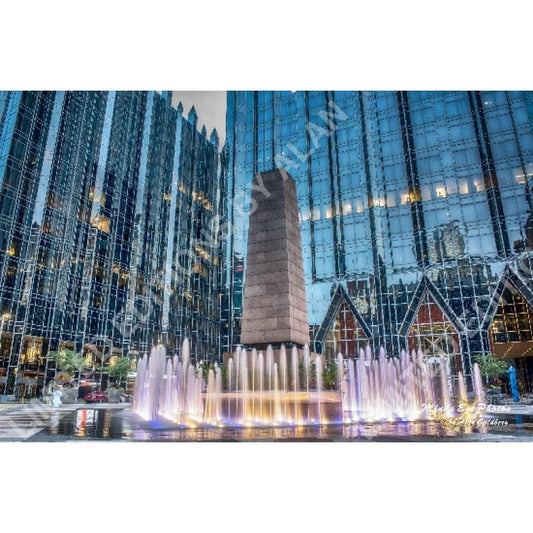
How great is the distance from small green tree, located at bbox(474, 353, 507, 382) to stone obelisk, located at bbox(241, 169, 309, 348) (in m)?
22.0

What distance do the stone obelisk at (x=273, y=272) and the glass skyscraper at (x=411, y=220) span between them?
2301cm

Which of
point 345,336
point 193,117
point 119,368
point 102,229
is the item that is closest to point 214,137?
point 193,117

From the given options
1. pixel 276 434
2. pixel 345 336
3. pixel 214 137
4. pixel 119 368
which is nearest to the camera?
pixel 276 434

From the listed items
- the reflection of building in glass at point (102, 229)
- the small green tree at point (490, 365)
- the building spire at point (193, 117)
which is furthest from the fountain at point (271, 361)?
the building spire at point (193, 117)

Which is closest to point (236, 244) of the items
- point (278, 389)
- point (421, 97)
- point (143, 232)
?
point (143, 232)

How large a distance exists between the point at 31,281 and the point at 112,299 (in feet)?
28.7

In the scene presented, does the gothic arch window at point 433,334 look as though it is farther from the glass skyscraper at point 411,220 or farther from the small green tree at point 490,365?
the small green tree at point 490,365

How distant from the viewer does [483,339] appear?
114ft

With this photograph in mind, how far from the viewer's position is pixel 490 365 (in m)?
32.1

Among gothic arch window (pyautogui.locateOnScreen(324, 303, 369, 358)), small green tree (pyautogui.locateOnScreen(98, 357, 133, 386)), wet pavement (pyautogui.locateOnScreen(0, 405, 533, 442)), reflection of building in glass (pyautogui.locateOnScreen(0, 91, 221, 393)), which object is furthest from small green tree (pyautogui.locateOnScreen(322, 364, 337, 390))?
reflection of building in glass (pyautogui.locateOnScreen(0, 91, 221, 393))

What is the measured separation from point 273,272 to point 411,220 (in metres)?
26.1

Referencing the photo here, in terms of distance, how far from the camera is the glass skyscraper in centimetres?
3541

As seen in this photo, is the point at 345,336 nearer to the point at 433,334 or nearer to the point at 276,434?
the point at 433,334

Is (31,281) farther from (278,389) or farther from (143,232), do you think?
(278,389)
